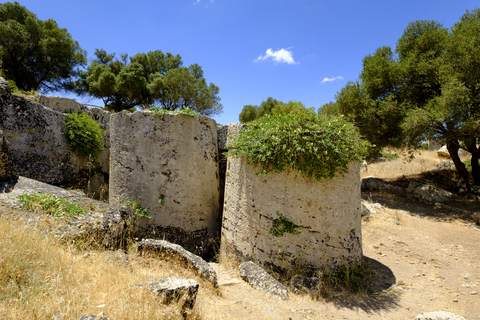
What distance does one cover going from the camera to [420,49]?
11.1 meters

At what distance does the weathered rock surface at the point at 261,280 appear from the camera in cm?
367

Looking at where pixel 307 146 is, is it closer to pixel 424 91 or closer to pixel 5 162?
pixel 5 162

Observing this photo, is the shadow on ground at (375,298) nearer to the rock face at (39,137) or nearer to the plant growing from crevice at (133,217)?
the plant growing from crevice at (133,217)

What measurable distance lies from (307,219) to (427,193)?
9215 millimetres

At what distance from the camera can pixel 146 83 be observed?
21.6 m

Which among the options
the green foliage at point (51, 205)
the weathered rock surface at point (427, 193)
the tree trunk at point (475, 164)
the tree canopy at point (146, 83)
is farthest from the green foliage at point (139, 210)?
the tree canopy at point (146, 83)

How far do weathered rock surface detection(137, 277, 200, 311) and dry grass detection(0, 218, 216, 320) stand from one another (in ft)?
0.27

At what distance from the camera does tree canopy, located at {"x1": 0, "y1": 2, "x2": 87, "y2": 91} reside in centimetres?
1596

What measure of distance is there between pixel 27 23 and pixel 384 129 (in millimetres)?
21914

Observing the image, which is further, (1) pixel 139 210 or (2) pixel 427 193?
(2) pixel 427 193

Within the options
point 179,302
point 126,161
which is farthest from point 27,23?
point 179,302

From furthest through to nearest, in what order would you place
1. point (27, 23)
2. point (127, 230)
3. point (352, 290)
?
point (27, 23), point (127, 230), point (352, 290)

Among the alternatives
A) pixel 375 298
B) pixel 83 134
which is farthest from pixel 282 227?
pixel 83 134

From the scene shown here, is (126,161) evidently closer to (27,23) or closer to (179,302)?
(179,302)
